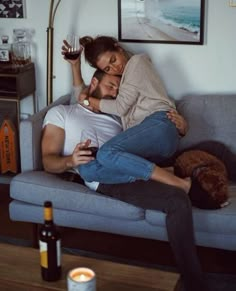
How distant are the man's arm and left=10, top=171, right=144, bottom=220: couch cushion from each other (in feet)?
0.18

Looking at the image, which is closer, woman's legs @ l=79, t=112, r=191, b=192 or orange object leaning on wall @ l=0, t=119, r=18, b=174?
woman's legs @ l=79, t=112, r=191, b=192

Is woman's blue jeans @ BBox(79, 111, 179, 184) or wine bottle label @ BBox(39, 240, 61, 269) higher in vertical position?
woman's blue jeans @ BBox(79, 111, 179, 184)

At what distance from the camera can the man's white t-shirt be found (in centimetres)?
296

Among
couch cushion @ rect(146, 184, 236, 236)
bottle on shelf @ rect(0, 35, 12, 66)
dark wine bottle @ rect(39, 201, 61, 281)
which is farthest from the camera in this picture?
bottle on shelf @ rect(0, 35, 12, 66)

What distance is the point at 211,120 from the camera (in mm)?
3064

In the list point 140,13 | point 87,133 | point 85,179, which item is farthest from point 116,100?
point 140,13

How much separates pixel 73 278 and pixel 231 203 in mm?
1116

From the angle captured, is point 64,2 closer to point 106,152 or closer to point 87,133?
point 87,133

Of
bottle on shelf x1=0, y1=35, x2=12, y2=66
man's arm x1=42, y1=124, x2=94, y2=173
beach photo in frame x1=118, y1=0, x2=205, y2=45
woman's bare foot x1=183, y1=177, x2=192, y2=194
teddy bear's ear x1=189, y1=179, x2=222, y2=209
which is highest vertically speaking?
beach photo in frame x1=118, y1=0, x2=205, y2=45

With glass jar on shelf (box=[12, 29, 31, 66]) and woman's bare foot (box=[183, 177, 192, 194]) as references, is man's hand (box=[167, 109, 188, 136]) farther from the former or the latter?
glass jar on shelf (box=[12, 29, 31, 66])

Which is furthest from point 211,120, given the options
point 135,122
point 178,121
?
point 135,122

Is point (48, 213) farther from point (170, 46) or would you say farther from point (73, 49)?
point (170, 46)

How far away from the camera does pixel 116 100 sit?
2.90 meters

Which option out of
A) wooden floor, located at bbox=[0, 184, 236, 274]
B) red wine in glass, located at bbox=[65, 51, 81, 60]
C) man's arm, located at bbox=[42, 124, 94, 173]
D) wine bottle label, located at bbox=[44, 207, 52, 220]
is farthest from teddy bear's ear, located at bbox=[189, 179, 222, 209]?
red wine in glass, located at bbox=[65, 51, 81, 60]
